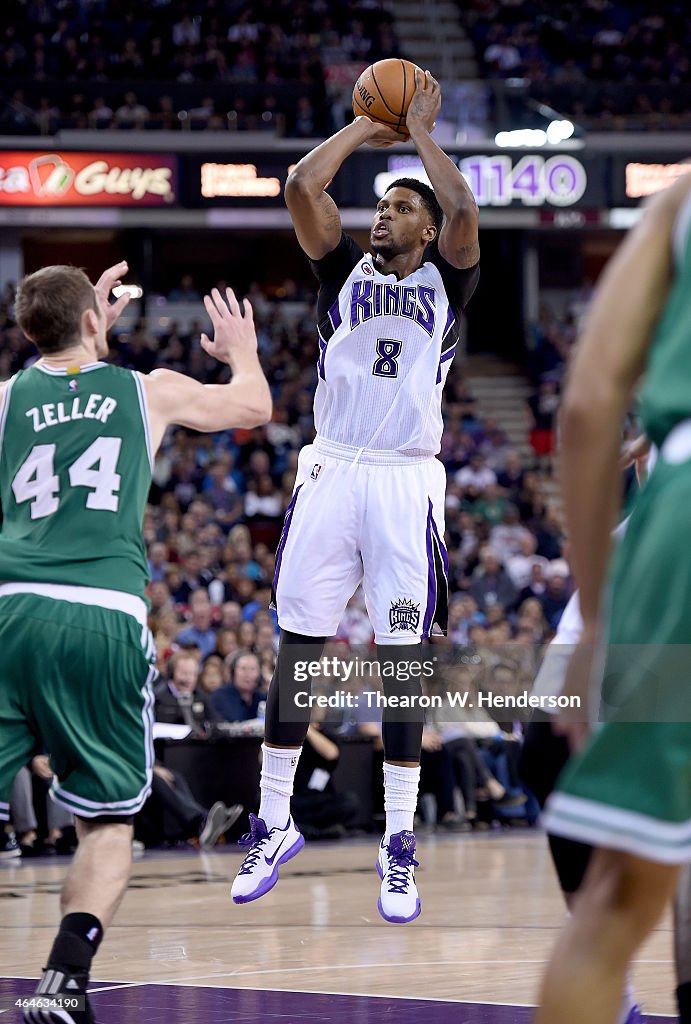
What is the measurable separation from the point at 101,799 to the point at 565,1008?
2.31m

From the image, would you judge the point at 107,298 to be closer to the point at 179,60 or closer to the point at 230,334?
the point at 230,334

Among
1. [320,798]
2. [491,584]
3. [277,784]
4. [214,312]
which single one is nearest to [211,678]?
[320,798]

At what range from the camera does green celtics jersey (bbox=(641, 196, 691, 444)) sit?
233 centimetres

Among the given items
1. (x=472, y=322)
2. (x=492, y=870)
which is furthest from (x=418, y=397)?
→ (x=472, y=322)

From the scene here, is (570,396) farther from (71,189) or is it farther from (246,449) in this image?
(71,189)

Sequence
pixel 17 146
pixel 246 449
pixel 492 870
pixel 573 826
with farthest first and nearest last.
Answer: pixel 17 146
pixel 246 449
pixel 492 870
pixel 573 826

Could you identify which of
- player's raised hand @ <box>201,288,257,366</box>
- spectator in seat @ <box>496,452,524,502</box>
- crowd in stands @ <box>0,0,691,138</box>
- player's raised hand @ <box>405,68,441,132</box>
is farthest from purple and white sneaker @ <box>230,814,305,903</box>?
crowd in stands @ <box>0,0,691,138</box>

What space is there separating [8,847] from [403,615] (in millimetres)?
6061

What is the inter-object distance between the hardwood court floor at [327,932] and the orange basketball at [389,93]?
11.3 ft

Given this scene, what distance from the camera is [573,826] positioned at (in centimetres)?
227

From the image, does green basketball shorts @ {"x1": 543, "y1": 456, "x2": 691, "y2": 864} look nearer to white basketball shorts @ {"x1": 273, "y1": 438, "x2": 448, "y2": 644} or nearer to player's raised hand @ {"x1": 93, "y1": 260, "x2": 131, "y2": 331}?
player's raised hand @ {"x1": 93, "y1": 260, "x2": 131, "y2": 331}

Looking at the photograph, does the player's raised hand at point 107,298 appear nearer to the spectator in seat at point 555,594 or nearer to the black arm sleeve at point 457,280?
the black arm sleeve at point 457,280

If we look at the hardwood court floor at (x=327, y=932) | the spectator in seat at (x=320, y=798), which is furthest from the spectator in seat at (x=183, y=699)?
the hardwood court floor at (x=327, y=932)

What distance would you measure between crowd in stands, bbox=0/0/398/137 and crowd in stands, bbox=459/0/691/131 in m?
2.27
